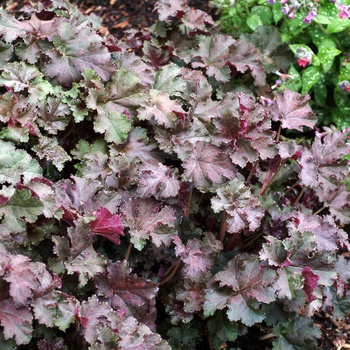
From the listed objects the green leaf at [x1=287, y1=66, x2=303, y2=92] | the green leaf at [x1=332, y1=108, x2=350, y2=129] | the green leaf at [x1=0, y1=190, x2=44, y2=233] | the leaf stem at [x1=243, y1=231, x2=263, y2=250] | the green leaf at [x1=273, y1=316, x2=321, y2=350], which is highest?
the green leaf at [x1=0, y1=190, x2=44, y2=233]

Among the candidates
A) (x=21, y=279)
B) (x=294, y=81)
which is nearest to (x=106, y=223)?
(x=21, y=279)

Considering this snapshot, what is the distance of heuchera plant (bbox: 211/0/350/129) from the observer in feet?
10.3

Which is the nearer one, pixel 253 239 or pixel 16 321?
pixel 16 321

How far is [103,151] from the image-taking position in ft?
→ 8.50

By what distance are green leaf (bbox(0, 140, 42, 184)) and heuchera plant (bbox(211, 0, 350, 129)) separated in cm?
158

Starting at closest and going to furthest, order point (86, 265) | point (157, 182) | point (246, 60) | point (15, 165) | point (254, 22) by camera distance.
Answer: point (86, 265) → point (15, 165) → point (157, 182) → point (246, 60) → point (254, 22)

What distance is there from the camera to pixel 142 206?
2.33 meters

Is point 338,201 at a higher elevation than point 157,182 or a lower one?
lower

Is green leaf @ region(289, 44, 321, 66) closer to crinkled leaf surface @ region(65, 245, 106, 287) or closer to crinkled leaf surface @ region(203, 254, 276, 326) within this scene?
crinkled leaf surface @ region(203, 254, 276, 326)

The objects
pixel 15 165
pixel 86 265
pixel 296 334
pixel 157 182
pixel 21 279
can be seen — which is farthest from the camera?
pixel 296 334

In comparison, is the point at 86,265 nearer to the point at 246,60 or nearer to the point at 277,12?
the point at 246,60

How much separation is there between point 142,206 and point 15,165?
564mm

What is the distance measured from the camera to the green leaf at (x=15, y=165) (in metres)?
2.17

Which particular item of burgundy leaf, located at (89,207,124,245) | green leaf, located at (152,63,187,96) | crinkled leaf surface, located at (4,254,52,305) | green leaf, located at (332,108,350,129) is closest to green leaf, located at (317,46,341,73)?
green leaf, located at (332,108,350,129)
